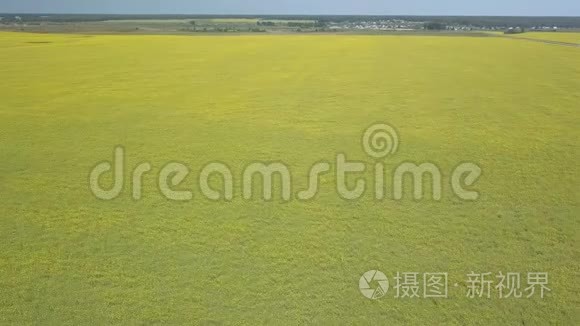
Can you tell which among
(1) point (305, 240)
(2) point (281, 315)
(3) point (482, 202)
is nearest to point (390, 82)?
(3) point (482, 202)

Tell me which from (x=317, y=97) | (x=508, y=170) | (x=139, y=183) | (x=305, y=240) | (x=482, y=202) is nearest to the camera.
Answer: (x=305, y=240)

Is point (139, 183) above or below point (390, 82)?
above

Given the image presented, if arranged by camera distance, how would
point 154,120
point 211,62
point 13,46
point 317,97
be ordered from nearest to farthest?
point 154,120 < point 317,97 < point 211,62 < point 13,46

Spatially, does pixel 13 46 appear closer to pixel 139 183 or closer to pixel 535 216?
pixel 139 183

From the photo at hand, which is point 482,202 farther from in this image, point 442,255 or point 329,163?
point 329,163

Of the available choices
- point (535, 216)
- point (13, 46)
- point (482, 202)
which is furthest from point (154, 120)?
point (13, 46)

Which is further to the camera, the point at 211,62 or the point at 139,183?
the point at 211,62
